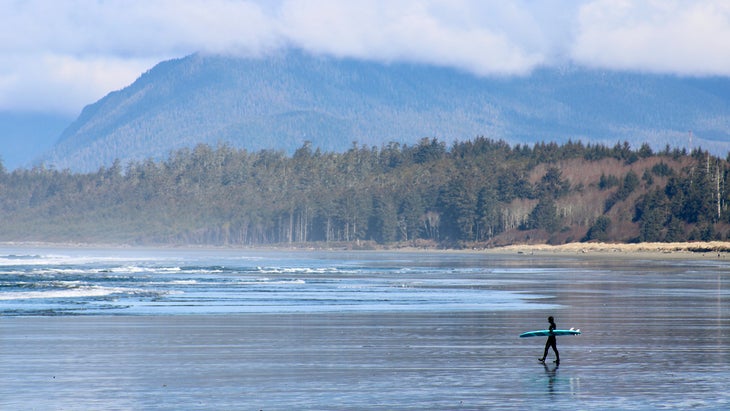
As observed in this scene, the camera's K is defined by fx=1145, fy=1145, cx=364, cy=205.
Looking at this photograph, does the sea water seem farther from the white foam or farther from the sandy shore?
the sandy shore

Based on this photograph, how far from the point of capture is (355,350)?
31.8 metres

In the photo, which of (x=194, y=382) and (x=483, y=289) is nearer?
(x=194, y=382)

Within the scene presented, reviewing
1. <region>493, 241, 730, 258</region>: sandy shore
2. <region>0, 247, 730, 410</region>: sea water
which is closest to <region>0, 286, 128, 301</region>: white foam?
<region>0, 247, 730, 410</region>: sea water

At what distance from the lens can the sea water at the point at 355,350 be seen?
2395 cm

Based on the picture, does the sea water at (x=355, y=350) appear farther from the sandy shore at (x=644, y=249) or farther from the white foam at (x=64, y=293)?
the sandy shore at (x=644, y=249)

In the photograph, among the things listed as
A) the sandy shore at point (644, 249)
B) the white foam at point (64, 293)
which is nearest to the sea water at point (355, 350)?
the white foam at point (64, 293)

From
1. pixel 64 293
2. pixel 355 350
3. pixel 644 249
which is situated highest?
pixel 644 249

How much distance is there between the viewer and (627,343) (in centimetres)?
3366

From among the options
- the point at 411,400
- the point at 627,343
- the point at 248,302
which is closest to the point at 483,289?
the point at 248,302

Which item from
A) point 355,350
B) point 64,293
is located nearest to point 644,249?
point 64,293

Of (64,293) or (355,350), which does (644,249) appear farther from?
(355,350)

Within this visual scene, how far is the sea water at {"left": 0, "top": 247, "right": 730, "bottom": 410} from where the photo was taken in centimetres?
2395

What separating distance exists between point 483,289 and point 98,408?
4203cm

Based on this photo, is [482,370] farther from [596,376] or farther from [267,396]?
[267,396]
